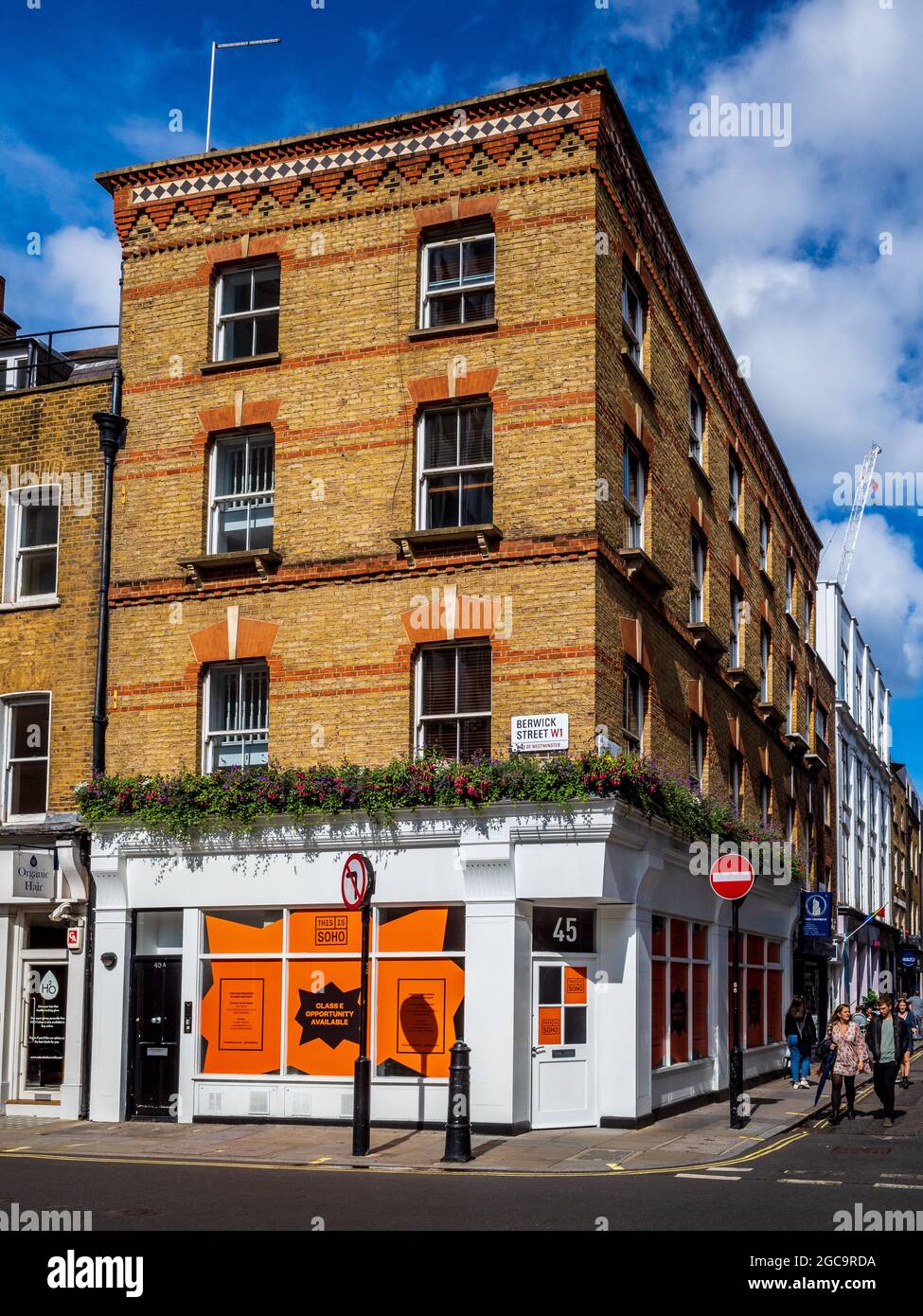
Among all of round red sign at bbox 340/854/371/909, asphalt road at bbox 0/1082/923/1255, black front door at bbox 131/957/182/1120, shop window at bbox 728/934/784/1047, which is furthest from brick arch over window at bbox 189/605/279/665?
shop window at bbox 728/934/784/1047

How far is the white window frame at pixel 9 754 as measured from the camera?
2111 cm

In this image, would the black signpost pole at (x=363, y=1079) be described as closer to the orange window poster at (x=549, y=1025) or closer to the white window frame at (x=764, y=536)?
the orange window poster at (x=549, y=1025)

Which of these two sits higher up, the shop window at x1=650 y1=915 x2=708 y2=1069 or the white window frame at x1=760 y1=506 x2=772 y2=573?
the white window frame at x1=760 y1=506 x2=772 y2=573

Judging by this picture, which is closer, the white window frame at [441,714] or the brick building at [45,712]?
the white window frame at [441,714]

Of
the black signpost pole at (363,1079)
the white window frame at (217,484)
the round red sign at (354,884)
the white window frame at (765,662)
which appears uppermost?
the white window frame at (217,484)

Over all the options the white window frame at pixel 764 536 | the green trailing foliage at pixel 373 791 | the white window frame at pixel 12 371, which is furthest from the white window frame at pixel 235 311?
the white window frame at pixel 764 536

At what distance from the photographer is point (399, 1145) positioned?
1662 cm

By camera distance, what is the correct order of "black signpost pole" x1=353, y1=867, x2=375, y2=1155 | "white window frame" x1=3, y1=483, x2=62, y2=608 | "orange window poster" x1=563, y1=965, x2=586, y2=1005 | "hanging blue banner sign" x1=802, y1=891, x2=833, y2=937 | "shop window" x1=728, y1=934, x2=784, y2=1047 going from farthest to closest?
1. "hanging blue banner sign" x1=802, y1=891, x2=833, y2=937
2. "shop window" x1=728, y1=934, x2=784, y2=1047
3. "white window frame" x1=3, y1=483, x2=62, y2=608
4. "orange window poster" x1=563, y1=965, x2=586, y2=1005
5. "black signpost pole" x1=353, y1=867, x2=375, y2=1155

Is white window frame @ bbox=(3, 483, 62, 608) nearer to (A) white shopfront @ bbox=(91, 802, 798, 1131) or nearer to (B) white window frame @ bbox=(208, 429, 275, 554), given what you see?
(B) white window frame @ bbox=(208, 429, 275, 554)

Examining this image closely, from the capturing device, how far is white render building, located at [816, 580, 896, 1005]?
4616 cm

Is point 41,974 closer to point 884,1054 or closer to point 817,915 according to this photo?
point 884,1054

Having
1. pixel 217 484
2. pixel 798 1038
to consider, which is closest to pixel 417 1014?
pixel 217 484

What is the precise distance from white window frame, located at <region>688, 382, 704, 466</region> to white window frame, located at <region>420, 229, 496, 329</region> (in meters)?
6.52
